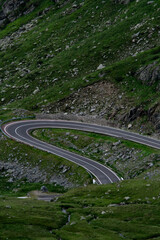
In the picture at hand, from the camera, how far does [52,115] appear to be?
132 m

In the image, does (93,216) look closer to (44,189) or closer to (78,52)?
(44,189)

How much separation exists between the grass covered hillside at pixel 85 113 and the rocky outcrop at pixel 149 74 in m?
0.33

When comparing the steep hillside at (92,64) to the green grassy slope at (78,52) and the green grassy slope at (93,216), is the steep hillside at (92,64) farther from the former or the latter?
the green grassy slope at (93,216)

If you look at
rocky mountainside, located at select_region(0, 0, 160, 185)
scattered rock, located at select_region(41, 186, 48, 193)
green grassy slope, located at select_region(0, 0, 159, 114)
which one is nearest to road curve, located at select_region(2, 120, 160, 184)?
rocky mountainside, located at select_region(0, 0, 160, 185)

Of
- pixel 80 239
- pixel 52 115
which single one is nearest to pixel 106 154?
pixel 52 115

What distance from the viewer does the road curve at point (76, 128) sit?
93.6m

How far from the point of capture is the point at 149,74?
410ft

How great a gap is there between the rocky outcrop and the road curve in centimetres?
2020

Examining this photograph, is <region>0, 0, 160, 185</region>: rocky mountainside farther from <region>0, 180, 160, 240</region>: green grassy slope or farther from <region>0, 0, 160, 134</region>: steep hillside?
<region>0, 180, 160, 240</region>: green grassy slope

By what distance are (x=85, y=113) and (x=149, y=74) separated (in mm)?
23473

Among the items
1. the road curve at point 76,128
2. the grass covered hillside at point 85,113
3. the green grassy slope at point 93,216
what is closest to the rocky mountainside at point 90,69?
the grass covered hillside at point 85,113

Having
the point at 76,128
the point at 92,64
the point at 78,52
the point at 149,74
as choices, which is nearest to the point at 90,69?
the point at 92,64

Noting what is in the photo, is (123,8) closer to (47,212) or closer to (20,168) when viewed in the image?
(20,168)

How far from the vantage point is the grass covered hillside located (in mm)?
61903
